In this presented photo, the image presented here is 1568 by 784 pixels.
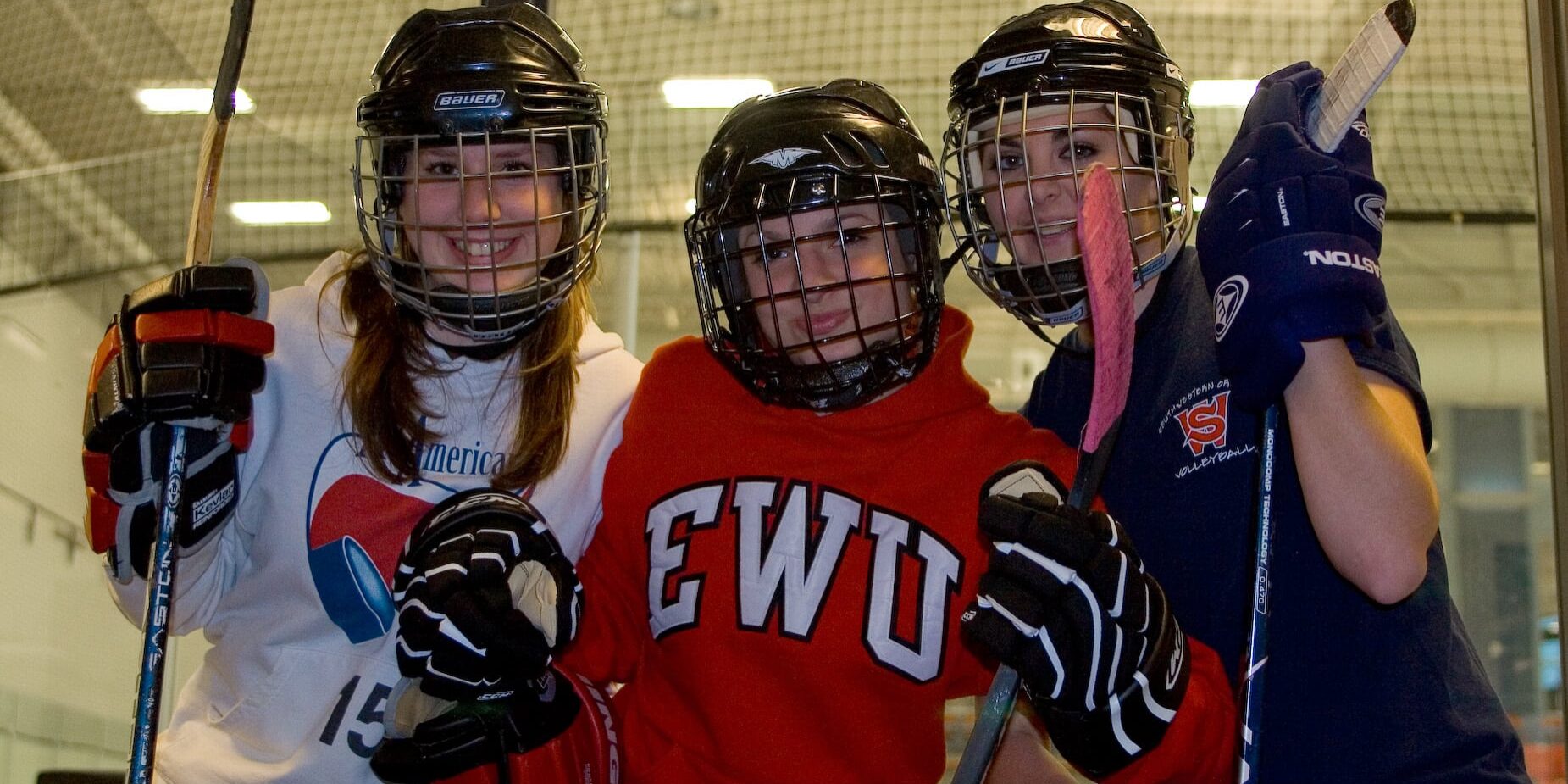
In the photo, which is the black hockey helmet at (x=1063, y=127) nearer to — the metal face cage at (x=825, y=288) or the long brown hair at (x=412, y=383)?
the metal face cage at (x=825, y=288)

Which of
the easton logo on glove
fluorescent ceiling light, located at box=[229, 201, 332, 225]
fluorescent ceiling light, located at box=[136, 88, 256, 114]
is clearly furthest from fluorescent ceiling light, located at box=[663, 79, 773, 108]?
the easton logo on glove

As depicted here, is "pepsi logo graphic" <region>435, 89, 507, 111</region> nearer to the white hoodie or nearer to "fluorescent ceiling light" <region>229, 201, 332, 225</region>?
the white hoodie

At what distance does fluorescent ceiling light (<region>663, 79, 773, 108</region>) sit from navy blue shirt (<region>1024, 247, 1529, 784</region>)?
2619mm

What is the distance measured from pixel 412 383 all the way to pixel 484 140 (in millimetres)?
314

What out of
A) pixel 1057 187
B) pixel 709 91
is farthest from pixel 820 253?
pixel 709 91

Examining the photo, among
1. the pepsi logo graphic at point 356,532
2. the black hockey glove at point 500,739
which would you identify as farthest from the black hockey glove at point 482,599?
the pepsi logo graphic at point 356,532

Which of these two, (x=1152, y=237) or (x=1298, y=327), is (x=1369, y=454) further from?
(x=1152, y=237)

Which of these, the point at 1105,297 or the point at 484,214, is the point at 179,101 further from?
the point at 1105,297

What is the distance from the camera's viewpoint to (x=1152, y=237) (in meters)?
1.46

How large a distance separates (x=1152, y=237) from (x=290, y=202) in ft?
10.1

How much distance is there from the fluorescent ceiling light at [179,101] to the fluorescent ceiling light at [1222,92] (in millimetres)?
2608

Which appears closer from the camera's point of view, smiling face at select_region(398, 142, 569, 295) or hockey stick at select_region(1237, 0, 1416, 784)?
hockey stick at select_region(1237, 0, 1416, 784)

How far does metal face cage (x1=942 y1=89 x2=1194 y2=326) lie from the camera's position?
1.43 m

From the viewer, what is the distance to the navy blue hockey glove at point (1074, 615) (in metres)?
1.14
